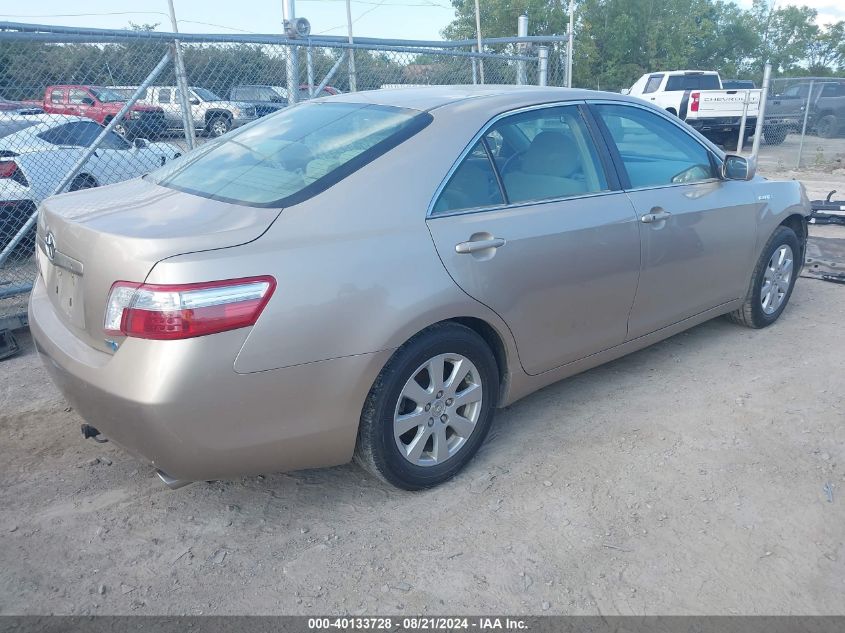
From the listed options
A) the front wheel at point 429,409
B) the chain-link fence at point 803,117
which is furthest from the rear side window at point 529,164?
the chain-link fence at point 803,117

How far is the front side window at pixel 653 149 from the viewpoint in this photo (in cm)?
382

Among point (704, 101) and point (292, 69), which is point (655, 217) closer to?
point (292, 69)

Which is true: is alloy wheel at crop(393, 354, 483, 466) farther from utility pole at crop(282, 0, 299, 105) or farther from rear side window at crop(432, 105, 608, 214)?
utility pole at crop(282, 0, 299, 105)

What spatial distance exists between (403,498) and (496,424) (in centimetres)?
83

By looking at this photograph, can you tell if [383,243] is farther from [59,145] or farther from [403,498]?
[59,145]

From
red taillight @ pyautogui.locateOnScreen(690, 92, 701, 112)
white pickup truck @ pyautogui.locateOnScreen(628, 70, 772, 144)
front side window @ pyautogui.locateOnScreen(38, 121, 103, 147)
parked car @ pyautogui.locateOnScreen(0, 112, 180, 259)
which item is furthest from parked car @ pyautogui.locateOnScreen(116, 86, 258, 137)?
red taillight @ pyautogui.locateOnScreen(690, 92, 701, 112)

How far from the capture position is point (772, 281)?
488cm

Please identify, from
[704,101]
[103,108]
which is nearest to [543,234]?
[103,108]

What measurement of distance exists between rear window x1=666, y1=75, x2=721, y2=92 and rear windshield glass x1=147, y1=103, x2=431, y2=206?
17474mm

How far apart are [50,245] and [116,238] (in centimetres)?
65

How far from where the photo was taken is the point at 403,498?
121 inches

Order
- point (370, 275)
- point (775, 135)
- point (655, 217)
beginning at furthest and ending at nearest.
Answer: point (775, 135) → point (655, 217) → point (370, 275)

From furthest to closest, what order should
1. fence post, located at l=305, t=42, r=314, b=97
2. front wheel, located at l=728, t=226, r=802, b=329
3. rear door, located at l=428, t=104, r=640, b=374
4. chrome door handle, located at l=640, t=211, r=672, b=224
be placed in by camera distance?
fence post, located at l=305, t=42, r=314, b=97
front wheel, located at l=728, t=226, r=802, b=329
chrome door handle, located at l=640, t=211, r=672, b=224
rear door, located at l=428, t=104, r=640, b=374

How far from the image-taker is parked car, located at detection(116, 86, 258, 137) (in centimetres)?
586
